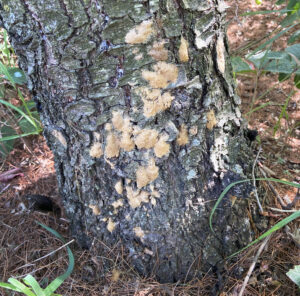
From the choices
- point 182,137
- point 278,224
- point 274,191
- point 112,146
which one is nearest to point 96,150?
point 112,146

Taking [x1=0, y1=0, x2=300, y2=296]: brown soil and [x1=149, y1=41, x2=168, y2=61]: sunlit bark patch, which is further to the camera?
[x1=0, y1=0, x2=300, y2=296]: brown soil

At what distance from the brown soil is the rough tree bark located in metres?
0.06

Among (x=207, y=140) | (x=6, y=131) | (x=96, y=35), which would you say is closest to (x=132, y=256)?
(x=207, y=140)

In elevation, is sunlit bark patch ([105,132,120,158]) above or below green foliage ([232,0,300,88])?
below

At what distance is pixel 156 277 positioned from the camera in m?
1.10

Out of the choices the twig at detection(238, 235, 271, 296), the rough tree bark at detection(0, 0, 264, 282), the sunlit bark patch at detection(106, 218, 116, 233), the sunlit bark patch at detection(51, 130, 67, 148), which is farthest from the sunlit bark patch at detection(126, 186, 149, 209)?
the twig at detection(238, 235, 271, 296)

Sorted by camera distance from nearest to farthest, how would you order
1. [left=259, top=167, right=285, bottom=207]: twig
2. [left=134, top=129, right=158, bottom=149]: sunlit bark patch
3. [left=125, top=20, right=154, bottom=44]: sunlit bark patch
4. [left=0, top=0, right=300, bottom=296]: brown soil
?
[left=125, top=20, right=154, bottom=44]: sunlit bark patch, [left=134, top=129, right=158, bottom=149]: sunlit bark patch, [left=0, top=0, right=300, bottom=296]: brown soil, [left=259, top=167, right=285, bottom=207]: twig

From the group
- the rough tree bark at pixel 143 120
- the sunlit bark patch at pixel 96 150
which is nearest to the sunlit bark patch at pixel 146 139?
the rough tree bark at pixel 143 120

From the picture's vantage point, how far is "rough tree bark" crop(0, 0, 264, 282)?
2.61 ft

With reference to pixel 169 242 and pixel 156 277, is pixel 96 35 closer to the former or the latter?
pixel 169 242

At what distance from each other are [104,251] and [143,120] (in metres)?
0.53

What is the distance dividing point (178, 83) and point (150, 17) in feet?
0.61

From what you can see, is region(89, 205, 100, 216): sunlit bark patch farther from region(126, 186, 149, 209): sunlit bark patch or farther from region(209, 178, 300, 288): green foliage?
region(209, 178, 300, 288): green foliage

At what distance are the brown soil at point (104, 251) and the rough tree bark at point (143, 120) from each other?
2.2 inches
